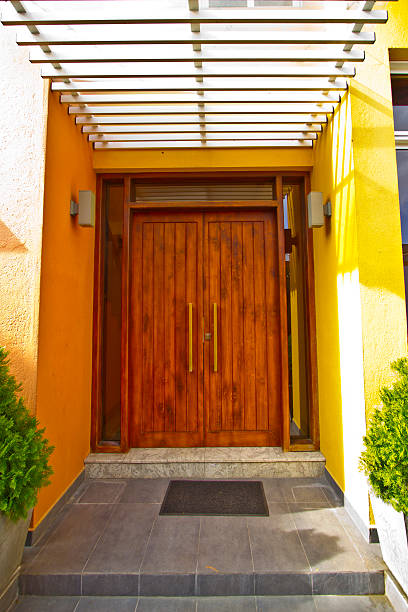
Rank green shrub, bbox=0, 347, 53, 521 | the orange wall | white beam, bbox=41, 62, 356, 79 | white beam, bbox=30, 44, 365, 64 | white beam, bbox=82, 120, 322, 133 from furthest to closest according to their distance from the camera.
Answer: white beam, bbox=82, 120, 322, 133 < the orange wall < white beam, bbox=41, 62, 356, 79 < white beam, bbox=30, 44, 365, 64 < green shrub, bbox=0, 347, 53, 521

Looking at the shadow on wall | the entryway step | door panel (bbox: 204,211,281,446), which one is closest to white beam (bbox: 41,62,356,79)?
the shadow on wall

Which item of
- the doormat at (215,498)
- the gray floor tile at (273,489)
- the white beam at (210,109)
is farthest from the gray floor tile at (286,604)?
the white beam at (210,109)

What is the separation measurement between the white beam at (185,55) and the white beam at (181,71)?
111 mm

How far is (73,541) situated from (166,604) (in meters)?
0.72

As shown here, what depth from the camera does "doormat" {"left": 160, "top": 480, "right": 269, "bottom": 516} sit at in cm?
243

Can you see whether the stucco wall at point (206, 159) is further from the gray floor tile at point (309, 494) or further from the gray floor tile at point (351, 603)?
the gray floor tile at point (351, 603)

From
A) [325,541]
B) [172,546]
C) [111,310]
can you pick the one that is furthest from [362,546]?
[111,310]

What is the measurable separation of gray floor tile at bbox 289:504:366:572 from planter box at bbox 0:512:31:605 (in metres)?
1.54

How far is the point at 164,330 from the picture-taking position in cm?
330

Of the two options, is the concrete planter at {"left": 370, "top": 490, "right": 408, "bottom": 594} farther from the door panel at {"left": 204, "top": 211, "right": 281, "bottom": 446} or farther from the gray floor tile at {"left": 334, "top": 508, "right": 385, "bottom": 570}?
the door panel at {"left": 204, "top": 211, "right": 281, "bottom": 446}

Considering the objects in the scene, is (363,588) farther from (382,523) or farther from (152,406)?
(152,406)

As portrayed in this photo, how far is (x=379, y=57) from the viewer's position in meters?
2.43

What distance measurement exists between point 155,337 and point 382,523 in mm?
2211

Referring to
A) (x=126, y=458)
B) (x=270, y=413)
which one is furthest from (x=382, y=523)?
(x=126, y=458)
